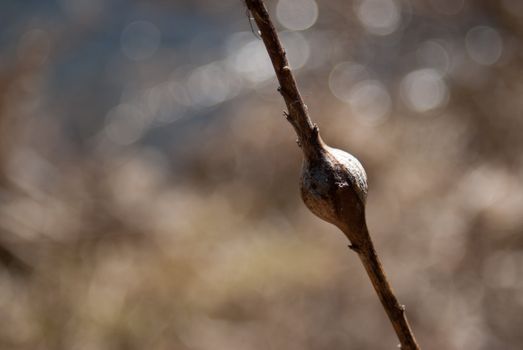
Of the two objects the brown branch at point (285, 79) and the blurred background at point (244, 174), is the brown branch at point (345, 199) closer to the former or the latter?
the brown branch at point (285, 79)

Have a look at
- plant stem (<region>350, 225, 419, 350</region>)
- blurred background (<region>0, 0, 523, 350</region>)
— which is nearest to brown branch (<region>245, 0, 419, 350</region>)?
plant stem (<region>350, 225, 419, 350</region>)

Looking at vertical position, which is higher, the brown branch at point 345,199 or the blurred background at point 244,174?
the blurred background at point 244,174

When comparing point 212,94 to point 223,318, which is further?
point 212,94

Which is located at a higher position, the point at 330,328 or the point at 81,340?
the point at 330,328

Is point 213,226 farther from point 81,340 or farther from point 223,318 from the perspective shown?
point 81,340

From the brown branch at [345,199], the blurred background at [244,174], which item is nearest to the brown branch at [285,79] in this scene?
the brown branch at [345,199]

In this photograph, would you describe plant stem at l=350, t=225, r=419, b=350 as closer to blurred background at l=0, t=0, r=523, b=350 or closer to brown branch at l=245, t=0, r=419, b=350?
brown branch at l=245, t=0, r=419, b=350

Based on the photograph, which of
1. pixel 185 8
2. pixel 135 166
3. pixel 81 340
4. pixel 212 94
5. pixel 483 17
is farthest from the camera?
pixel 185 8

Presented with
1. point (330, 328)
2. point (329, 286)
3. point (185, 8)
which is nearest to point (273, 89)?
point (185, 8)
